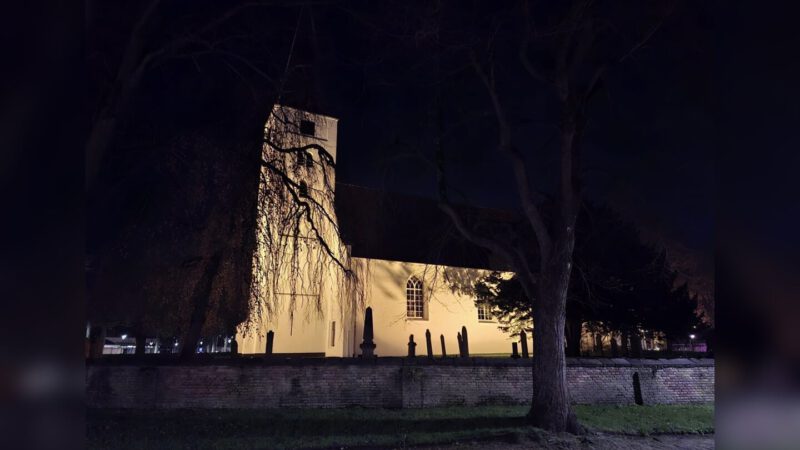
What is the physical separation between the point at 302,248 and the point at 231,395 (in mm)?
4026

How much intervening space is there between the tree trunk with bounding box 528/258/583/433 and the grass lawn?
0.61 metres

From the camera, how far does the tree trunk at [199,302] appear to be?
44.4 feet

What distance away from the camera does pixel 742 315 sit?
7.38 ft

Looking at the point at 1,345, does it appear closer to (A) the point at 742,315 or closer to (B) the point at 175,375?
(A) the point at 742,315

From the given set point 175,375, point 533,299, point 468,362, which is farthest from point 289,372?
point 533,299

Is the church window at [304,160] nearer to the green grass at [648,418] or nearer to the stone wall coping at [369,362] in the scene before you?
the stone wall coping at [369,362]

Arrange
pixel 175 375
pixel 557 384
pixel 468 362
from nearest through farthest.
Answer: pixel 557 384 < pixel 175 375 < pixel 468 362

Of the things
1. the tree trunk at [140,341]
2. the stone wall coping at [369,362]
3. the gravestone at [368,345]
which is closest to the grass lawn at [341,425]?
the stone wall coping at [369,362]

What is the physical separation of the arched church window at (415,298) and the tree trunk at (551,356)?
69.1 feet

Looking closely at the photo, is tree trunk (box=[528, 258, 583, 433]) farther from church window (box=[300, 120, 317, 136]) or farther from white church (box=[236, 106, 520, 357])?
white church (box=[236, 106, 520, 357])

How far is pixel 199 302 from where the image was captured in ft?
44.9

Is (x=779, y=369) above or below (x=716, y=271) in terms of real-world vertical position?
below

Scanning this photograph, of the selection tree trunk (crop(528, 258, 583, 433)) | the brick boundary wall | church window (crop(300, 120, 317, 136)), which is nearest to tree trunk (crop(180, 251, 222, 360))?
the brick boundary wall

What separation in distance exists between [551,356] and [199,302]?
870 centimetres
